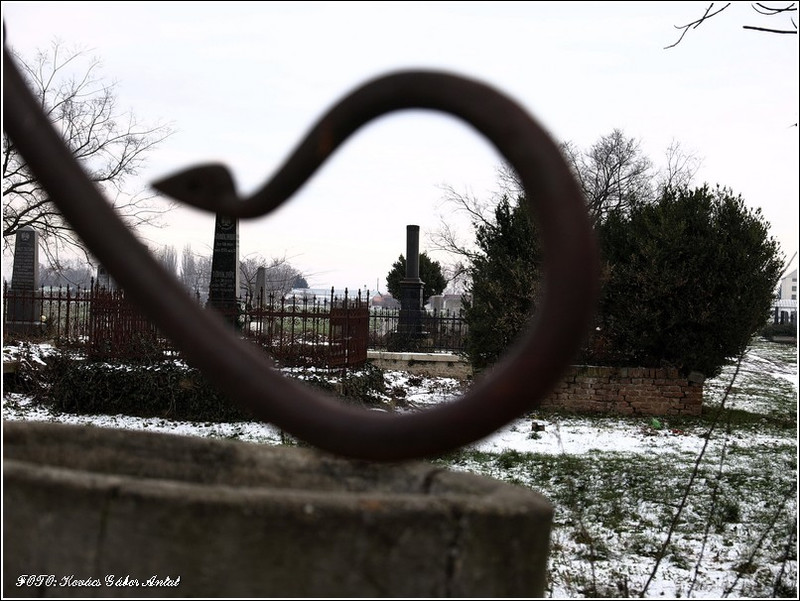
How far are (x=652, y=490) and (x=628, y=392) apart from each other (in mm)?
5066

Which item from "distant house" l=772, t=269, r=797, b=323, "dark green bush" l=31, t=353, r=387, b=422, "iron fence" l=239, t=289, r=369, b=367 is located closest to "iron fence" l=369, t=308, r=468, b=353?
"iron fence" l=239, t=289, r=369, b=367

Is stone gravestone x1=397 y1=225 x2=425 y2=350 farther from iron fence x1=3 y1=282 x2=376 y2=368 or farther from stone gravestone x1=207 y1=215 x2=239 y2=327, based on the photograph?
iron fence x1=3 y1=282 x2=376 y2=368

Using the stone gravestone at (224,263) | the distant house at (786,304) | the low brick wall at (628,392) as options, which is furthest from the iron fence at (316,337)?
the distant house at (786,304)

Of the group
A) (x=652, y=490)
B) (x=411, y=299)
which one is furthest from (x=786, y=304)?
(x=652, y=490)

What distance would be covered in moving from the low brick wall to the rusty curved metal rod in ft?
31.7

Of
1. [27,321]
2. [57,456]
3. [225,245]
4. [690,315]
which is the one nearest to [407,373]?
[225,245]

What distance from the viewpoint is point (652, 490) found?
20.8ft

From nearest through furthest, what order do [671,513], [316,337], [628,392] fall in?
[671,513], [316,337], [628,392]

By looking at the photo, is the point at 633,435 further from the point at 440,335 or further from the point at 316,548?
the point at 440,335

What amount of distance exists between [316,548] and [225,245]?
36.3 ft

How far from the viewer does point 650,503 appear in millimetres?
5941

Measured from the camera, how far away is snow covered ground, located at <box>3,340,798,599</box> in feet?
13.6

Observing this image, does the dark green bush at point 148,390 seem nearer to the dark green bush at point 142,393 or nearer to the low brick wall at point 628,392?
the dark green bush at point 142,393

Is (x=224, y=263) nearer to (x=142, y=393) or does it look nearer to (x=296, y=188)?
(x=142, y=393)
